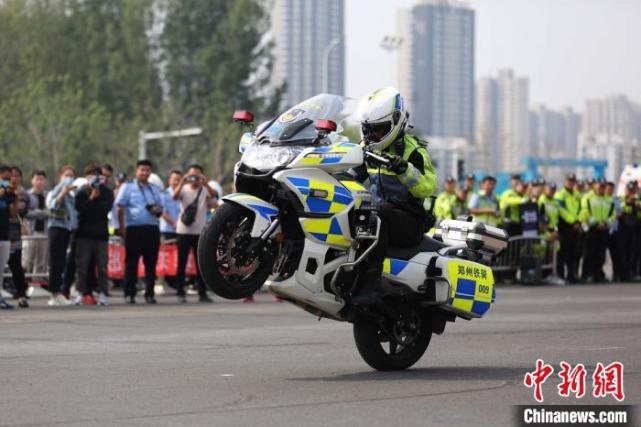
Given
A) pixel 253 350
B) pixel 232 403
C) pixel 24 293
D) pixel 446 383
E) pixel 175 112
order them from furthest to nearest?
pixel 175 112, pixel 24 293, pixel 253 350, pixel 446 383, pixel 232 403

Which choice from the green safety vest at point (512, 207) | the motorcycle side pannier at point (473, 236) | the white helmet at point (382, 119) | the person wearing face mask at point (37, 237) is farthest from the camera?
the green safety vest at point (512, 207)

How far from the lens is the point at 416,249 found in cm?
1080

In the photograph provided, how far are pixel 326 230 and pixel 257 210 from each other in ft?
1.83

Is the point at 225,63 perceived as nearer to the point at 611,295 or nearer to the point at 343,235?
the point at 611,295

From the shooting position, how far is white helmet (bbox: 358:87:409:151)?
34.9 feet

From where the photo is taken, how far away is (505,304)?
20.0m

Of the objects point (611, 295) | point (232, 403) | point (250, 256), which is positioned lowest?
point (611, 295)

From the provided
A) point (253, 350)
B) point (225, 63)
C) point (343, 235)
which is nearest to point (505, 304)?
point (253, 350)

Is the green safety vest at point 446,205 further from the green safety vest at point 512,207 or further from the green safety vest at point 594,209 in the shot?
the green safety vest at point 594,209

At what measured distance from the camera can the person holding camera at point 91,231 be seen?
64.6 feet

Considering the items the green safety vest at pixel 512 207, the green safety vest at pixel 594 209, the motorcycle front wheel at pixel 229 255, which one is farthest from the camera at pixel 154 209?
the green safety vest at pixel 594 209

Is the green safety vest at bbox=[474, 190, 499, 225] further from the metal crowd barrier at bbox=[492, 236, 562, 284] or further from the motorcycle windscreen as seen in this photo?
the motorcycle windscreen

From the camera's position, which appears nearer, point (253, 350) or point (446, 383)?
point (446, 383)

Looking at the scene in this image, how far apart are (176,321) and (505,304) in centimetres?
559
